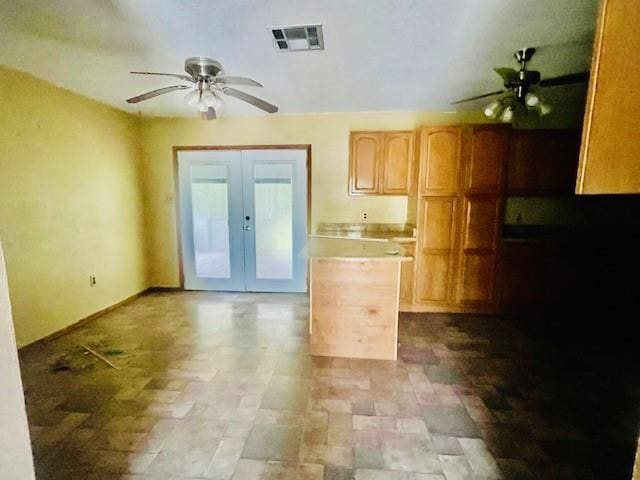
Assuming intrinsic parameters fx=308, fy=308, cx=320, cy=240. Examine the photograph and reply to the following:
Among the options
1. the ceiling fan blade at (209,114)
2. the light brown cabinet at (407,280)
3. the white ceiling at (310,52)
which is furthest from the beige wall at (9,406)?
the light brown cabinet at (407,280)

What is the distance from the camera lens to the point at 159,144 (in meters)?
4.55

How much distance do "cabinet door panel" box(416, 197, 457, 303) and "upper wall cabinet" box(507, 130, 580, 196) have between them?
858mm

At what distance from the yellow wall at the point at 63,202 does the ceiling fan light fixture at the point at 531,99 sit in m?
4.40

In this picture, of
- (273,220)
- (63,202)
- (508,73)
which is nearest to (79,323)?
(63,202)

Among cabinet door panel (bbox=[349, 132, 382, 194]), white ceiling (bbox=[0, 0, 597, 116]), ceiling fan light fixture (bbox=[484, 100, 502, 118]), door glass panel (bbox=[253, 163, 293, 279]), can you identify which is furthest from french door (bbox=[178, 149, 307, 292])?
ceiling fan light fixture (bbox=[484, 100, 502, 118])

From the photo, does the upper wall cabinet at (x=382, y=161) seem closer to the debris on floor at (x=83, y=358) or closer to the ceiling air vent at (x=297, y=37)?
the ceiling air vent at (x=297, y=37)

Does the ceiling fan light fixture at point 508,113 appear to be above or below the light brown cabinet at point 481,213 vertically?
above

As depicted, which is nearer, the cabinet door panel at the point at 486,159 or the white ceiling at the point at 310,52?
the white ceiling at the point at 310,52

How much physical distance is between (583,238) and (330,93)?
347cm

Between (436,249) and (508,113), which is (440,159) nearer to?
(436,249)

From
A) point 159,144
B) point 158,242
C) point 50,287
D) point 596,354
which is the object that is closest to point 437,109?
point 596,354

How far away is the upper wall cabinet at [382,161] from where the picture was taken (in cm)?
407

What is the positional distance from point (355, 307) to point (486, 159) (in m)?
2.45

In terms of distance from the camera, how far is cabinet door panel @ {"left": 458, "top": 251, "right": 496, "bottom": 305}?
3820mm
